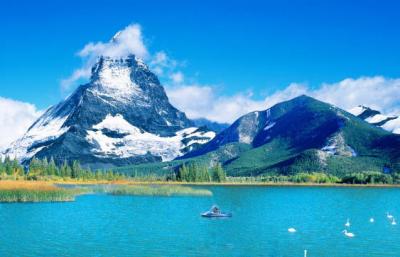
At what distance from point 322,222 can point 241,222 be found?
46.8 ft

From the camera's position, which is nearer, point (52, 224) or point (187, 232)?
point (187, 232)

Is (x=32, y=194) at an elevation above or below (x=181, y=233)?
above

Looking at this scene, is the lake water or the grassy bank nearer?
the lake water

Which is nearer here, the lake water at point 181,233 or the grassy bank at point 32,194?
the lake water at point 181,233

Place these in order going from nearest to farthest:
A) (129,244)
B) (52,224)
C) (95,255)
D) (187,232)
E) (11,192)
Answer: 1. (95,255)
2. (129,244)
3. (187,232)
4. (52,224)
5. (11,192)

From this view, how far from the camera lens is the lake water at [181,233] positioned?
211 ft

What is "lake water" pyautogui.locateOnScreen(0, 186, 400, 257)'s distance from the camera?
211 feet

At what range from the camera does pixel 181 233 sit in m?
78.6

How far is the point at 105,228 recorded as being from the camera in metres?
82.4

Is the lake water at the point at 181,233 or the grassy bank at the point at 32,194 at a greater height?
the grassy bank at the point at 32,194

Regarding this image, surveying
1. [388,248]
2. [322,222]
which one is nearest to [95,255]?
[388,248]

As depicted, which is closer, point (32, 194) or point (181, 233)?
point (181, 233)

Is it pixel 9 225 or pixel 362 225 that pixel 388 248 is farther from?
pixel 9 225

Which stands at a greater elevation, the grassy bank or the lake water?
the grassy bank
